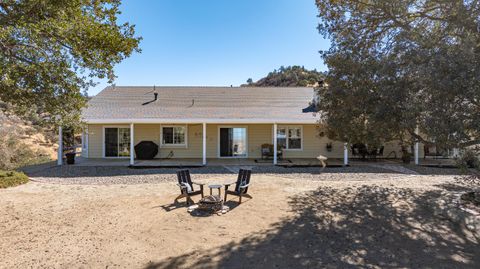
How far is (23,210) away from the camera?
21.7ft

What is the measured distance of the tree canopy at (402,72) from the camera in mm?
4086

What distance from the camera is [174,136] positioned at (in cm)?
1605

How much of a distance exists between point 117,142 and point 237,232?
1301cm

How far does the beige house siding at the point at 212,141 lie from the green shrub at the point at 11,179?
6.12 metres

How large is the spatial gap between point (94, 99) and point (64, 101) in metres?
13.4

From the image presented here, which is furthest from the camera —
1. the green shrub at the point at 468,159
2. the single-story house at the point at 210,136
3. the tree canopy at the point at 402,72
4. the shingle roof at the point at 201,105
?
the single-story house at the point at 210,136

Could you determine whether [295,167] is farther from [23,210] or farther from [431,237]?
[23,210]

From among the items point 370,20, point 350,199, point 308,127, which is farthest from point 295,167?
point 370,20

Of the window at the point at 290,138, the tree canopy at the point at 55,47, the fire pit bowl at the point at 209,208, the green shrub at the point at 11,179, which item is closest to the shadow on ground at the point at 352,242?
the fire pit bowl at the point at 209,208

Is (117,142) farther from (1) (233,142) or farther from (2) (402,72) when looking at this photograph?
(2) (402,72)

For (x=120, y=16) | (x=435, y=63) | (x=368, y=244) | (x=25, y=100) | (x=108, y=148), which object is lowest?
(x=368, y=244)

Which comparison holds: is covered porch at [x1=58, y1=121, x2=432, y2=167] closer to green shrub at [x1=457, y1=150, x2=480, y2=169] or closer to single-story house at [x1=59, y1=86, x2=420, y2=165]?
single-story house at [x1=59, y1=86, x2=420, y2=165]

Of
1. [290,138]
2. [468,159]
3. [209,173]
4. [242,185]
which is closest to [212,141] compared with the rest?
[290,138]

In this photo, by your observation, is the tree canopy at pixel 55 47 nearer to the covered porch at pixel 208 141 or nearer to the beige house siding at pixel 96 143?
the covered porch at pixel 208 141
